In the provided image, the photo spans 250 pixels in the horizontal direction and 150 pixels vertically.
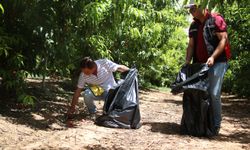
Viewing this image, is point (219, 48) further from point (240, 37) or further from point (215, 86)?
point (240, 37)

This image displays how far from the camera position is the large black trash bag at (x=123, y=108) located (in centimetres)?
612

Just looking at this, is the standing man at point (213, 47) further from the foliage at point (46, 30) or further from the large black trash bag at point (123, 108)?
the foliage at point (46, 30)

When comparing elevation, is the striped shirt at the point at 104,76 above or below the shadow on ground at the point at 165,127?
above

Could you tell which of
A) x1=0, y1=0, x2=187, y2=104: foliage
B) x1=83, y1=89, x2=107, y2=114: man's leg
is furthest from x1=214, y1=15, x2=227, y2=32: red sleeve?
x1=83, y1=89, x2=107, y2=114: man's leg

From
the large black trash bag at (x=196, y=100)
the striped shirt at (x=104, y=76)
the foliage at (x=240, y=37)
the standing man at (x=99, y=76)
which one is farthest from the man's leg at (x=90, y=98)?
the foliage at (x=240, y=37)

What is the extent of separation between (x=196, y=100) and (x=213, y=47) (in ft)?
2.50

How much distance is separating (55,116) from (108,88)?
36.4 inches

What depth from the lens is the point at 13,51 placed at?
6414mm

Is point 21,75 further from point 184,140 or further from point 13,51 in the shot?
point 184,140

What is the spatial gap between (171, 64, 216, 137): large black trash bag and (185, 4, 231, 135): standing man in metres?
0.08

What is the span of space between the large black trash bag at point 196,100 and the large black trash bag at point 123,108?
72 cm

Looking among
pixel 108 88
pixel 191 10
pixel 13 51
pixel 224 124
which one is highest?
Result: pixel 191 10

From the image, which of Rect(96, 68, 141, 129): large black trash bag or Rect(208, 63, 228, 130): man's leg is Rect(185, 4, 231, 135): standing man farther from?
Rect(96, 68, 141, 129): large black trash bag

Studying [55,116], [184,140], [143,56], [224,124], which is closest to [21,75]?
[55,116]
